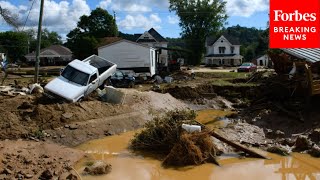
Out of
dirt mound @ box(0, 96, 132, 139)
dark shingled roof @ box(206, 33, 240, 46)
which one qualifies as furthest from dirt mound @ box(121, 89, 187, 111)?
dark shingled roof @ box(206, 33, 240, 46)

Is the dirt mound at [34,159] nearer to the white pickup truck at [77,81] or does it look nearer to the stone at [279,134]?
the white pickup truck at [77,81]

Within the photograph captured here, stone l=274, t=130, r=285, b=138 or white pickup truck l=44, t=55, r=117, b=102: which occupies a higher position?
white pickup truck l=44, t=55, r=117, b=102

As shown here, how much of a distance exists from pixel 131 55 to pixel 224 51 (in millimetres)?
A: 44198

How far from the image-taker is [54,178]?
35.6 feet

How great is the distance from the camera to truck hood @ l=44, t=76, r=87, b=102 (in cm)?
1841

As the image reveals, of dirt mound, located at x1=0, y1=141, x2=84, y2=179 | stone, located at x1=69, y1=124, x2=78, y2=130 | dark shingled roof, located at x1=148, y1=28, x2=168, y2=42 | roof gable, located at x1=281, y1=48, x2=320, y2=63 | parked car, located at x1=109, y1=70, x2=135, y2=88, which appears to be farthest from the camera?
dark shingled roof, located at x1=148, y1=28, x2=168, y2=42

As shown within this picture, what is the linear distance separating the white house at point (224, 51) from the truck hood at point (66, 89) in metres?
57.9

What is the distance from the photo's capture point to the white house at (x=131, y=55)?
34.3 meters

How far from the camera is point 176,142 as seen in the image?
13.2 meters

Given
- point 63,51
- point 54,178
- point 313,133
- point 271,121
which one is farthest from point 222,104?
point 63,51

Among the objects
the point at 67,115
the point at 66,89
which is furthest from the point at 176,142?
the point at 66,89

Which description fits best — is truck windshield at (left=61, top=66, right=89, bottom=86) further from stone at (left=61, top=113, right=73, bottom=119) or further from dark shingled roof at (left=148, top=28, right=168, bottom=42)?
dark shingled roof at (left=148, top=28, right=168, bottom=42)

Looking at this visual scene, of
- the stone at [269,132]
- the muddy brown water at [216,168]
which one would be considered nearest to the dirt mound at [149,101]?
the stone at [269,132]

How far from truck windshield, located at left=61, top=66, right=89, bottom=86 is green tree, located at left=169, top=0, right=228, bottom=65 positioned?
173 feet
